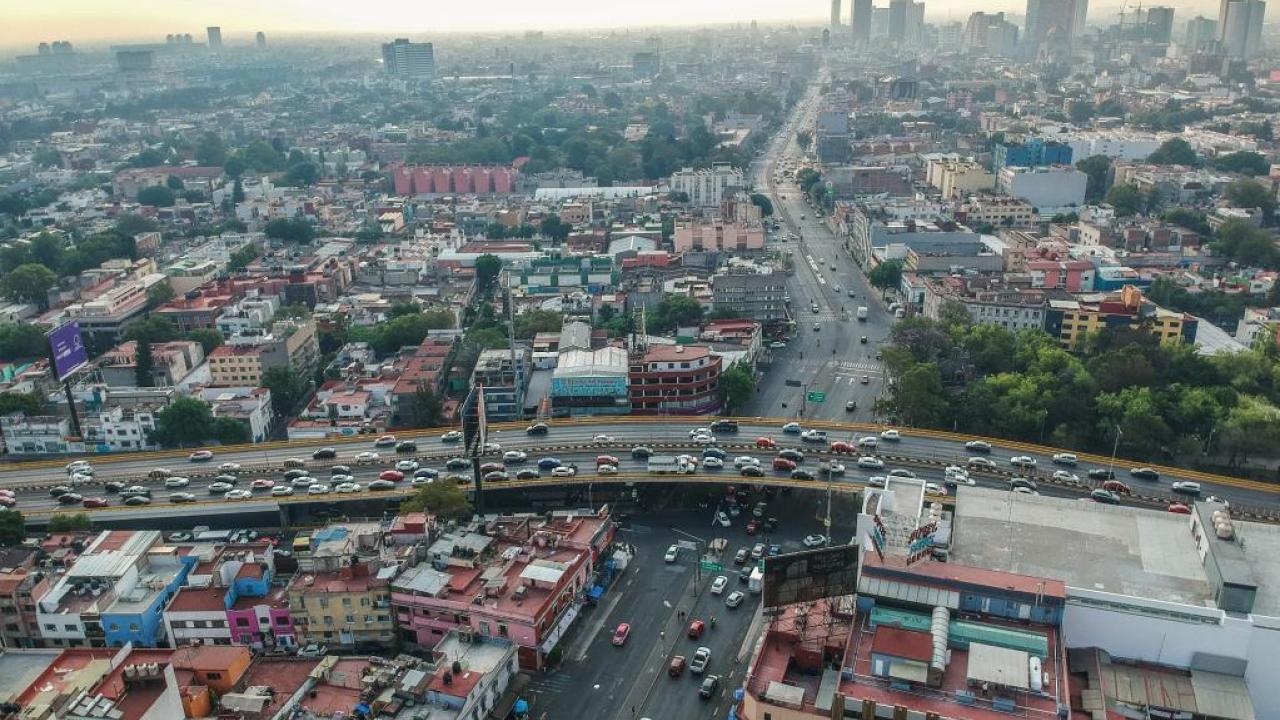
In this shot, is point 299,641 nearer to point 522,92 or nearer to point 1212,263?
point 1212,263

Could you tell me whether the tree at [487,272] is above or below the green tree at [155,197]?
below

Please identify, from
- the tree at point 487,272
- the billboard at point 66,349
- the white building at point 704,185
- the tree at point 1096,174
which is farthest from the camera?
the tree at point 1096,174

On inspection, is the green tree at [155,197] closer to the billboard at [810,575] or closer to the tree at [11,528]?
the tree at [11,528]

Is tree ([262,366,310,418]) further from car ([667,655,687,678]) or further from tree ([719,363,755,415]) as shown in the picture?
car ([667,655,687,678])

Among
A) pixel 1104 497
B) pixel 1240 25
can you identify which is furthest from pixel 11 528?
pixel 1240 25

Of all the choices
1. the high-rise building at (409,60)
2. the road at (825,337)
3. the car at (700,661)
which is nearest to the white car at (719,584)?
the car at (700,661)

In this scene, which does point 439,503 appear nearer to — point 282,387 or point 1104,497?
point 282,387

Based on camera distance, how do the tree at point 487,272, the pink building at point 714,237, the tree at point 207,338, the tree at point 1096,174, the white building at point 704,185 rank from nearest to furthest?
the tree at point 207,338, the tree at point 487,272, the pink building at point 714,237, the white building at point 704,185, the tree at point 1096,174
